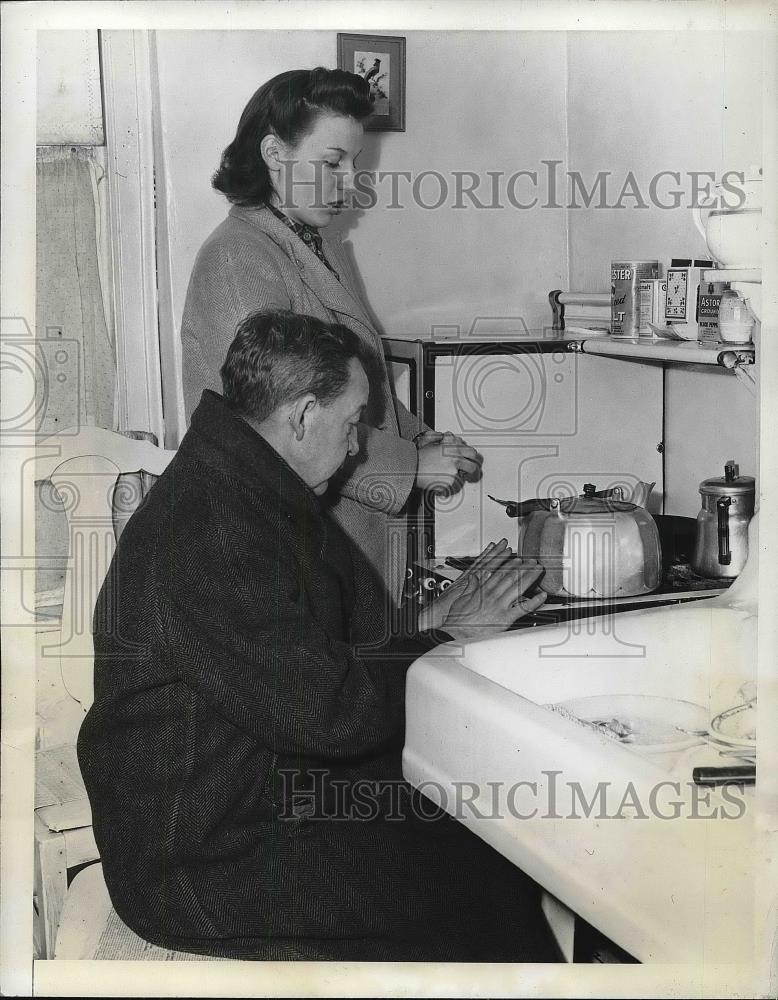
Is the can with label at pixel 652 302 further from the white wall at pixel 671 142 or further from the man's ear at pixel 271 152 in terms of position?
the man's ear at pixel 271 152

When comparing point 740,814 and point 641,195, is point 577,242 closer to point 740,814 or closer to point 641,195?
point 641,195

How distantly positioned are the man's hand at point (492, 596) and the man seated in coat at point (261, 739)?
0.15 meters

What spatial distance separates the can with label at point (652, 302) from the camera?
152cm

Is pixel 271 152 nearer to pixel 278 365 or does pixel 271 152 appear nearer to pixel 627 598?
pixel 278 365

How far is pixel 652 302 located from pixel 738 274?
232 millimetres

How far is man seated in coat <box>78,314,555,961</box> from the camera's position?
1.23 m

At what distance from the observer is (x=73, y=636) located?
1.37m

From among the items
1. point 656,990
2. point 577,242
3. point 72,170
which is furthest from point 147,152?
point 656,990

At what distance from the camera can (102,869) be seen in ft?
4.37

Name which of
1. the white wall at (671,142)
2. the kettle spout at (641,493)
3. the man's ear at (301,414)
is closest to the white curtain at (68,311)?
the man's ear at (301,414)

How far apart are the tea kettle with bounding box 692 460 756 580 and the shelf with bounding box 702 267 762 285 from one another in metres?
0.28

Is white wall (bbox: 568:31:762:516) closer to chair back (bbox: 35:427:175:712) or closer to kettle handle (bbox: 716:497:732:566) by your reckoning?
kettle handle (bbox: 716:497:732:566)

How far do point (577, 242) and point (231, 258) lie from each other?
0.49m

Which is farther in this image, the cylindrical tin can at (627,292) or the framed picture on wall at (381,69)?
the cylindrical tin can at (627,292)
